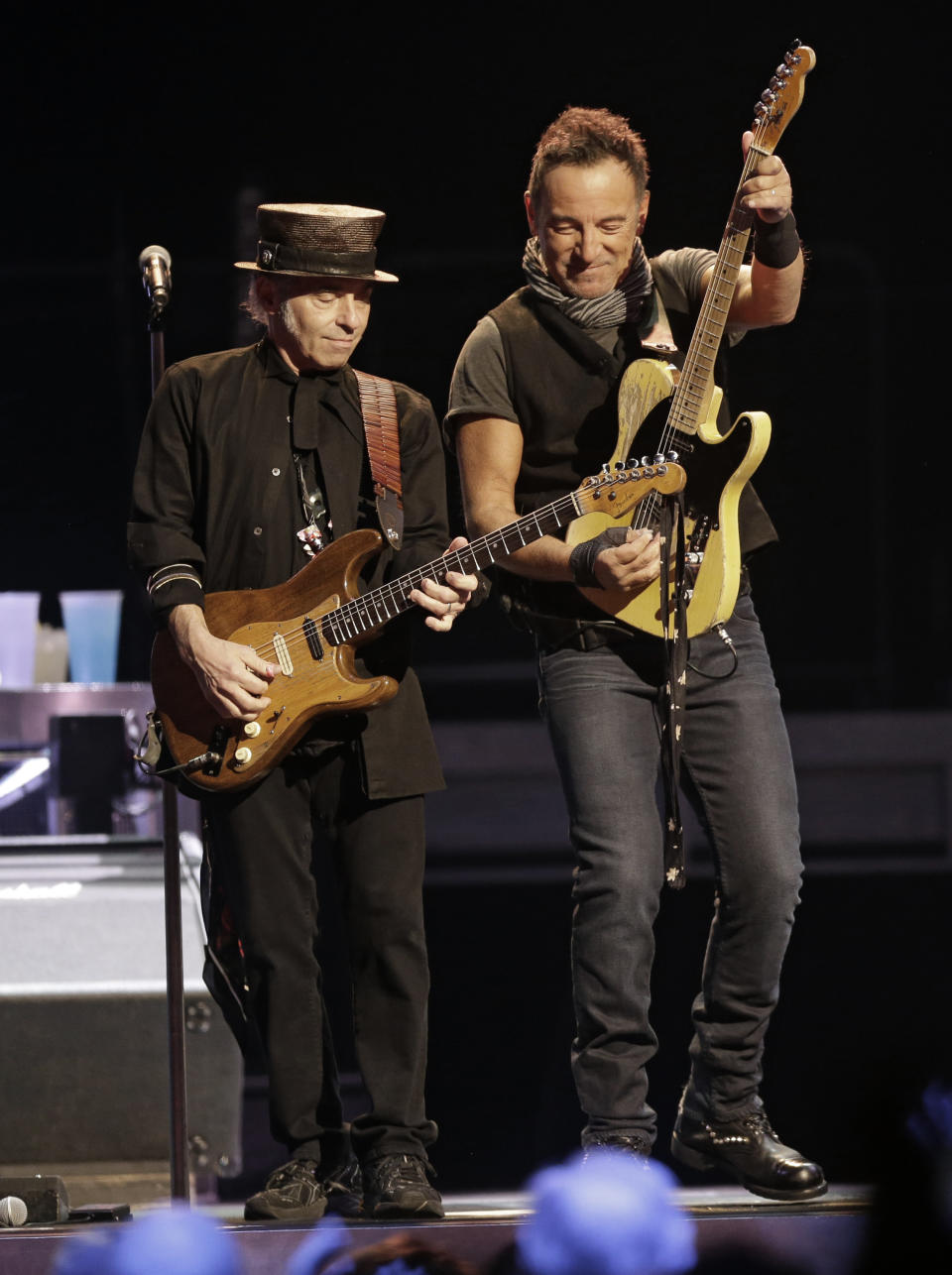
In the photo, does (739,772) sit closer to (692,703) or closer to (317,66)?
(692,703)

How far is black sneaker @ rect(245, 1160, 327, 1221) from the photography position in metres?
2.45

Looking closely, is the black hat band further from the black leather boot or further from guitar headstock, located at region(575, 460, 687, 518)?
the black leather boot

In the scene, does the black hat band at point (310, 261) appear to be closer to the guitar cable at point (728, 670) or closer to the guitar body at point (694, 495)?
the guitar body at point (694, 495)

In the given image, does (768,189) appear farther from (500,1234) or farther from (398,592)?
(500,1234)

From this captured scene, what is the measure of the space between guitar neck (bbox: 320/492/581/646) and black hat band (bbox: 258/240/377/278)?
497 mm

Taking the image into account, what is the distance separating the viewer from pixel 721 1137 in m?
2.58

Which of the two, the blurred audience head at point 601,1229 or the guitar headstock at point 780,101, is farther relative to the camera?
the guitar headstock at point 780,101

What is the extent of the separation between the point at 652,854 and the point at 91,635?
3.35 meters

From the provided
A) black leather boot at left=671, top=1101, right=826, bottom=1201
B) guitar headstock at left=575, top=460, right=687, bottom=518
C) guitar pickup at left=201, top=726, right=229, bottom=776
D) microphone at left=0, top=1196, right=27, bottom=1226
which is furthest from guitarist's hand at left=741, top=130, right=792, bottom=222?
microphone at left=0, top=1196, right=27, bottom=1226

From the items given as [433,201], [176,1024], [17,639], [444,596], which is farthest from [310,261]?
[433,201]

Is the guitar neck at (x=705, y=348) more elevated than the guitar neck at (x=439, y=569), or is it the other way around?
the guitar neck at (x=705, y=348)

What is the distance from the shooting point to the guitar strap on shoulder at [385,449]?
264 cm

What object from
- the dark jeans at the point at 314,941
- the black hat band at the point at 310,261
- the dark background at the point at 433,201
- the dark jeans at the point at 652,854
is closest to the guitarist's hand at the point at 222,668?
the dark jeans at the point at 314,941

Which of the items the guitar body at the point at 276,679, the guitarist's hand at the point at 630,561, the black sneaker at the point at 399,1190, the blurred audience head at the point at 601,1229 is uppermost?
the guitarist's hand at the point at 630,561
